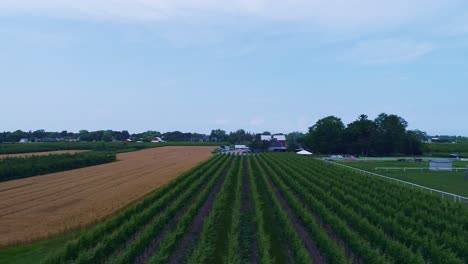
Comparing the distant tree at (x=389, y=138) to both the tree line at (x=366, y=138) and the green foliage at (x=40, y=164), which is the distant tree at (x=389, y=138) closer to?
the tree line at (x=366, y=138)

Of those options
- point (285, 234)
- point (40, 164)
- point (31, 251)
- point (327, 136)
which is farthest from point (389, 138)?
point (31, 251)

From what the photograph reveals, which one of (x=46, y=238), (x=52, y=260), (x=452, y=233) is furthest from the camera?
(x=46, y=238)

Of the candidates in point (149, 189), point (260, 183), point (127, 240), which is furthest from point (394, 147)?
point (127, 240)

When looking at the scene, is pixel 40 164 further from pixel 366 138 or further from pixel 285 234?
pixel 366 138

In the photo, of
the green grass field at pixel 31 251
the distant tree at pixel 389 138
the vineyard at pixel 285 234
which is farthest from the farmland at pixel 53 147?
the green grass field at pixel 31 251

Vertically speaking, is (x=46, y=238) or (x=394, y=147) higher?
(x=394, y=147)

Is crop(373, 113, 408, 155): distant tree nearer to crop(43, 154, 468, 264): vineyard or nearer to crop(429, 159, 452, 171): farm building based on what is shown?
crop(429, 159, 452, 171): farm building

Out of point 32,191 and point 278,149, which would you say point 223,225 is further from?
point 278,149
